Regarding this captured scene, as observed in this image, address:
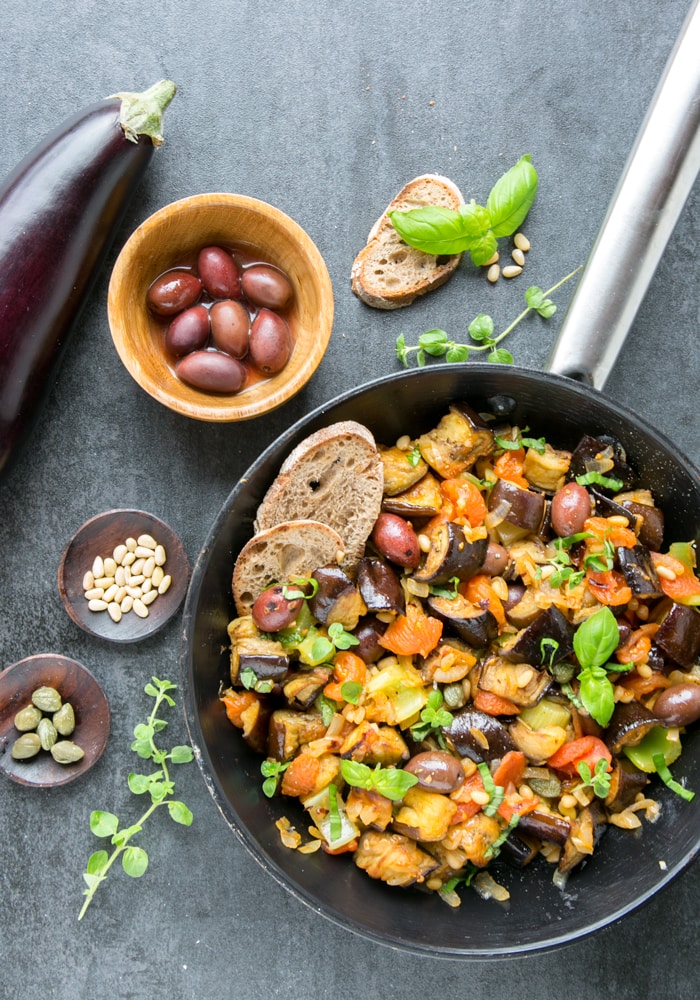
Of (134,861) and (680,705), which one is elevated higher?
(680,705)

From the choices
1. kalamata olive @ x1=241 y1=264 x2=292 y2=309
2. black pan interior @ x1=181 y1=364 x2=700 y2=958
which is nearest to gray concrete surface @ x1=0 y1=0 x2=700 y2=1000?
kalamata olive @ x1=241 y1=264 x2=292 y2=309

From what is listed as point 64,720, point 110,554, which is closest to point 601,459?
point 110,554

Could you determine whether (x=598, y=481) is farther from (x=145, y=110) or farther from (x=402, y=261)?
(x=145, y=110)

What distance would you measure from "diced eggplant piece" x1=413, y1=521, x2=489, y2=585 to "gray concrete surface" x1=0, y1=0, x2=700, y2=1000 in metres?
0.80

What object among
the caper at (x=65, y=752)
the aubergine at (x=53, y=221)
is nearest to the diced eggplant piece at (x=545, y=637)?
the caper at (x=65, y=752)

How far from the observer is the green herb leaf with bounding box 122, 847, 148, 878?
2744mm

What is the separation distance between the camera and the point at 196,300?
286 centimetres

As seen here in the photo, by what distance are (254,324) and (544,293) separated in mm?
1088

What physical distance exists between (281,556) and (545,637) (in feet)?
2.82

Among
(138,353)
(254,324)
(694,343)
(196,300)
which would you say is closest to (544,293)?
(694,343)

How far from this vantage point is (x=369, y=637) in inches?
99.3

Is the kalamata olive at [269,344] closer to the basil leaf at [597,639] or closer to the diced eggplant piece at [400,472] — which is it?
the diced eggplant piece at [400,472]

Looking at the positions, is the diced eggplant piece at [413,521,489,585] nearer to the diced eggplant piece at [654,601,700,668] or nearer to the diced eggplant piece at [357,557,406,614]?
the diced eggplant piece at [357,557,406,614]

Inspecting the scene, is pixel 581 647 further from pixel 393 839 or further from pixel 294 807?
pixel 294 807
